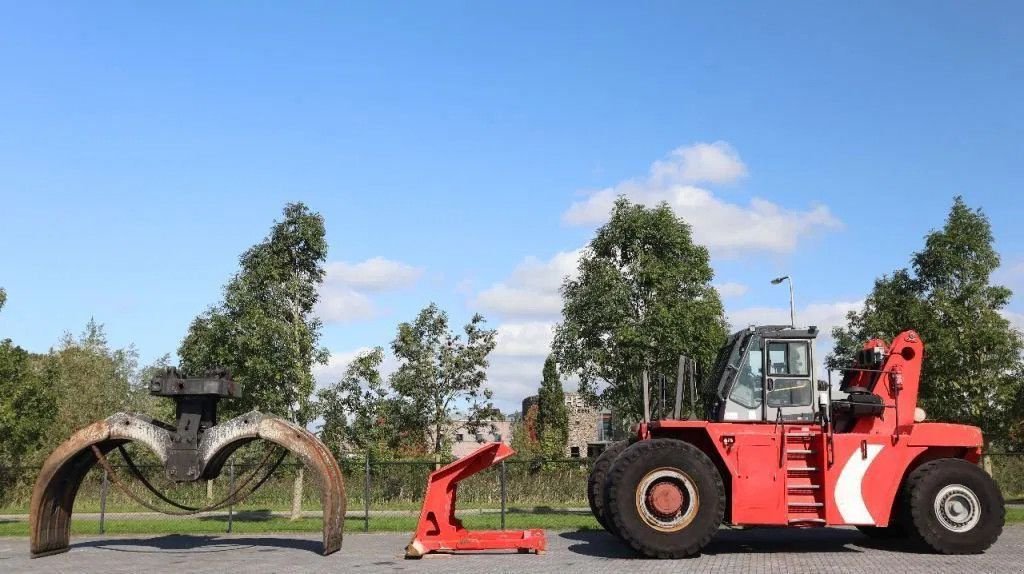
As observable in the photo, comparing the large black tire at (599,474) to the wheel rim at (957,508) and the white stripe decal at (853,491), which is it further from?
the wheel rim at (957,508)

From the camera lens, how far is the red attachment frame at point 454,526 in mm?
15359

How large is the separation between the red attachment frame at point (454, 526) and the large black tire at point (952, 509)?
586 cm

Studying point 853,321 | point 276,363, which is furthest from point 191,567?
point 853,321

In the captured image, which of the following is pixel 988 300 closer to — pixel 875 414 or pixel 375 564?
pixel 875 414

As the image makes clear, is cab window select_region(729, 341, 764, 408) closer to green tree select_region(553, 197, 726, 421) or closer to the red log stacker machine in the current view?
the red log stacker machine

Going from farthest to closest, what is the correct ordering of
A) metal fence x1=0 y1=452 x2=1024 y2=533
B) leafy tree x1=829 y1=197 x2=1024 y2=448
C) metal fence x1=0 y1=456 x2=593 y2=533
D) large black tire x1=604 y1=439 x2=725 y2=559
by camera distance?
leafy tree x1=829 y1=197 x2=1024 y2=448
metal fence x1=0 y1=456 x2=593 y2=533
metal fence x1=0 y1=452 x2=1024 y2=533
large black tire x1=604 y1=439 x2=725 y2=559

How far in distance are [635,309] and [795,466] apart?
12.3 meters

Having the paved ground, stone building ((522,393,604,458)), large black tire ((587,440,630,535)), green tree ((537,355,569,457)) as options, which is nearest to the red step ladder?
the paved ground

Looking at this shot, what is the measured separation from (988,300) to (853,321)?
1503cm

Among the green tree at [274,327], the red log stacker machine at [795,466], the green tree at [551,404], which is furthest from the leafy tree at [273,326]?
the green tree at [551,404]

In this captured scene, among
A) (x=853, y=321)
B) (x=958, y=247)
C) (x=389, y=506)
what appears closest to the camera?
(x=389, y=506)

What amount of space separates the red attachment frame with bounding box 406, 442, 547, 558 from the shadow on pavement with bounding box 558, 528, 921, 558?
0.96m

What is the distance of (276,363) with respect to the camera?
24.4 meters

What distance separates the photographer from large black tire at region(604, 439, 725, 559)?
14281 mm
